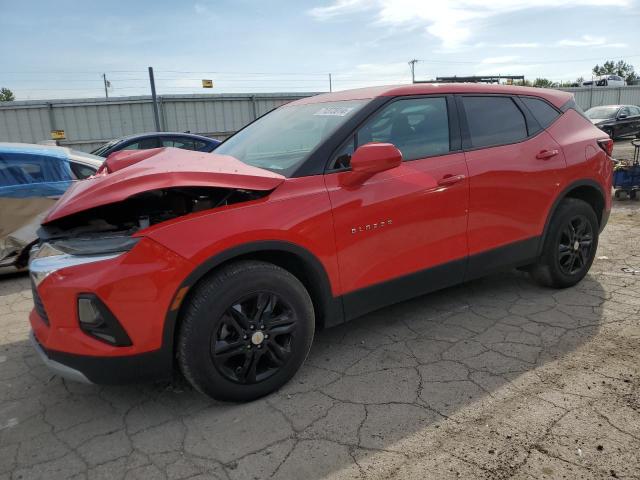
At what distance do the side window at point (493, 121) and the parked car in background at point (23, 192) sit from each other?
434 cm

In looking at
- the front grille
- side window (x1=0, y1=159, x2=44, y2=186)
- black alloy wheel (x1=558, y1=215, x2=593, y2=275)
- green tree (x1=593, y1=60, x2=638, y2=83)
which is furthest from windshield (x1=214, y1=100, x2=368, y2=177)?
green tree (x1=593, y1=60, x2=638, y2=83)

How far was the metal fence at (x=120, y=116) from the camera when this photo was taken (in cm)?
1543

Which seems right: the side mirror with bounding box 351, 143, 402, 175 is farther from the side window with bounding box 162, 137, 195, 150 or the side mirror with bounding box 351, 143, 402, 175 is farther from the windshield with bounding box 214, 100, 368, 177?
the side window with bounding box 162, 137, 195, 150

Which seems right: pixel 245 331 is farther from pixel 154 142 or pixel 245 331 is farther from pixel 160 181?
pixel 154 142

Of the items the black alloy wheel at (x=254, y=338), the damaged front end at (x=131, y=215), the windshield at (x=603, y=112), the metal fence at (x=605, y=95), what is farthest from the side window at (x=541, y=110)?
the metal fence at (x=605, y=95)

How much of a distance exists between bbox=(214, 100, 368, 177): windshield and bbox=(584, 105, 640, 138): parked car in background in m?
18.1

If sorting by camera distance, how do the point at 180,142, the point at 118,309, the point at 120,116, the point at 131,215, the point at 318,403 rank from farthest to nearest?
the point at 120,116 → the point at 180,142 → the point at 131,215 → the point at 318,403 → the point at 118,309

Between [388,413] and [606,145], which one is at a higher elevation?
[606,145]

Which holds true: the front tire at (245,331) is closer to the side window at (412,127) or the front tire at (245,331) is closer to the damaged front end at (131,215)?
the damaged front end at (131,215)

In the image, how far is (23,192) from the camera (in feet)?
16.9

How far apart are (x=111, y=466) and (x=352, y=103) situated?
2.47 metres

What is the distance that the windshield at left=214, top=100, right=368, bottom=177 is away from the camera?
9.80ft

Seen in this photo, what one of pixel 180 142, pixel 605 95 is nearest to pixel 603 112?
pixel 605 95

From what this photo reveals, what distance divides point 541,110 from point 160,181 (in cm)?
310
